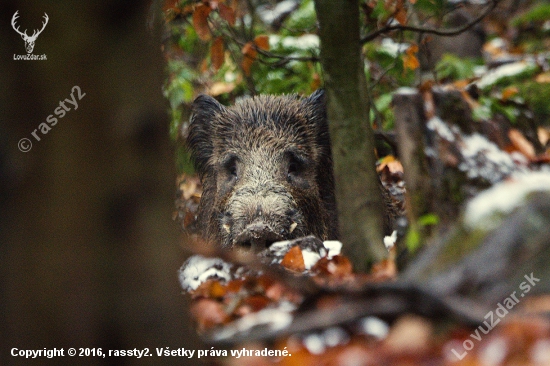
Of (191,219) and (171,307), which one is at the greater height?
(191,219)

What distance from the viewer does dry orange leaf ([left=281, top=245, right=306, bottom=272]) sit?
4410 mm

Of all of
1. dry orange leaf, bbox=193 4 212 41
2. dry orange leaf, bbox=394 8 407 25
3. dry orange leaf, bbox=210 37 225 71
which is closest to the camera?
dry orange leaf, bbox=193 4 212 41

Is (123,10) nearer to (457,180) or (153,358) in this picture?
(153,358)

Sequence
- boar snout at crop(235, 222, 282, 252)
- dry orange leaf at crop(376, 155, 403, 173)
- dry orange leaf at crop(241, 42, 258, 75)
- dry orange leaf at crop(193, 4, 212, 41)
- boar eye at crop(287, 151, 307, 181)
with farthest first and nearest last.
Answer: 1. boar eye at crop(287, 151, 307, 181)
2. dry orange leaf at crop(376, 155, 403, 173)
3. dry orange leaf at crop(241, 42, 258, 75)
4. boar snout at crop(235, 222, 282, 252)
5. dry orange leaf at crop(193, 4, 212, 41)

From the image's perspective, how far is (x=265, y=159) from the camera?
6371mm

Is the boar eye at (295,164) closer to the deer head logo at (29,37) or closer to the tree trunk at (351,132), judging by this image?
the tree trunk at (351,132)

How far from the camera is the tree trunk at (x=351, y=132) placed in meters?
4.26

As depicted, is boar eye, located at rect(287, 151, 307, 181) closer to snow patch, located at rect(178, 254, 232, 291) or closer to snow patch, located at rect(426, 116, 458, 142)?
snow patch, located at rect(178, 254, 232, 291)

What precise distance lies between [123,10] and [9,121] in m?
0.48

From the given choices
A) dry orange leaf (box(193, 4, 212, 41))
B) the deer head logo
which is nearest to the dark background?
the deer head logo

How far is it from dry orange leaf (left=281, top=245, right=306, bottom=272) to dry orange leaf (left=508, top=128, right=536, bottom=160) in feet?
6.36

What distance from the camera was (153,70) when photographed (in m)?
1.99

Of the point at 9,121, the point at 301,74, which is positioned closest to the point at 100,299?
the point at 9,121

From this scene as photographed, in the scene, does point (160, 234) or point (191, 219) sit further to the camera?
point (191, 219)
